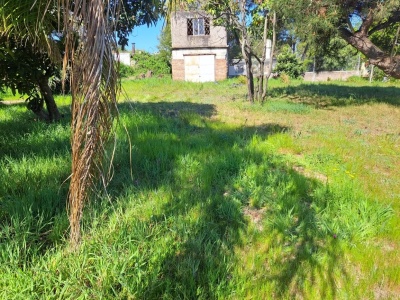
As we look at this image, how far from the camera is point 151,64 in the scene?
108 ft

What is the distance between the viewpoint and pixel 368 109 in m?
9.68

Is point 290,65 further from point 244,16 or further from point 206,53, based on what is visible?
point 244,16

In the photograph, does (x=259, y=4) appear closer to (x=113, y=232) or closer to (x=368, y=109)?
(x=368, y=109)

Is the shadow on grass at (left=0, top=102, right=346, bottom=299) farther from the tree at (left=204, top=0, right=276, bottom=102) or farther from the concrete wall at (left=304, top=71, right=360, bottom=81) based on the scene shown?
the concrete wall at (left=304, top=71, right=360, bottom=81)

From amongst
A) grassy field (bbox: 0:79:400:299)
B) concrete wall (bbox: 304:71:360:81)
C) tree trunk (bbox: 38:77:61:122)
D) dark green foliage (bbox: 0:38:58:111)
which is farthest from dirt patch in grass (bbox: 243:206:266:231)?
concrete wall (bbox: 304:71:360:81)

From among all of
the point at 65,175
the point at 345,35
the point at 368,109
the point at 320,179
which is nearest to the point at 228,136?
the point at 320,179

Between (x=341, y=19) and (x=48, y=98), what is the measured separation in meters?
9.56

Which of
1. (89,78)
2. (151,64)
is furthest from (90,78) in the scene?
(151,64)

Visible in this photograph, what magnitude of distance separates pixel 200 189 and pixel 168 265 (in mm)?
→ 1270

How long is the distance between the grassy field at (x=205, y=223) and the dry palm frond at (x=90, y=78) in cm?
14

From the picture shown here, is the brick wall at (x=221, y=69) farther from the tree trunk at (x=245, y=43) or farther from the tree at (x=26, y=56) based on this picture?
the tree at (x=26, y=56)

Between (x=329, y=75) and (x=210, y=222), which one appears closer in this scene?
(x=210, y=222)

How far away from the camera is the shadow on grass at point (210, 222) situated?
1.92 m

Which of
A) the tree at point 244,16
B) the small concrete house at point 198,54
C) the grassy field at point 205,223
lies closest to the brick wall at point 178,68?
the small concrete house at point 198,54
